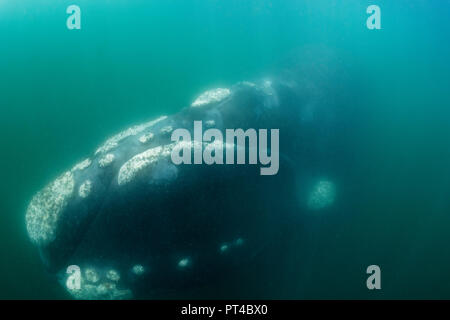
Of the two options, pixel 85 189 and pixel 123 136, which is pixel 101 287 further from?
pixel 123 136

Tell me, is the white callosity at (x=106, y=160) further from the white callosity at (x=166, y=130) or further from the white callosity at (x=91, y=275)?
the white callosity at (x=91, y=275)

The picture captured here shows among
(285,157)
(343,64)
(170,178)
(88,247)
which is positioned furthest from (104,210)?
(343,64)

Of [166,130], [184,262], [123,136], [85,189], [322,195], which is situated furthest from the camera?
[322,195]

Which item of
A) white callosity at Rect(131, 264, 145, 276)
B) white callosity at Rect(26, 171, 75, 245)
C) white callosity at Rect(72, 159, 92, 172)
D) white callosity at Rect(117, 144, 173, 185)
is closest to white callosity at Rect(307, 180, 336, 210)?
white callosity at Rect(117, 144, 173, 185)

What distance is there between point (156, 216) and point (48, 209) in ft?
9.56

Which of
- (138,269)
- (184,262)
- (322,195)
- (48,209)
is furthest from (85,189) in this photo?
(322,195)

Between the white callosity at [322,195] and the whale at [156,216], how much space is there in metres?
2.08

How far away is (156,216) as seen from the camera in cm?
738

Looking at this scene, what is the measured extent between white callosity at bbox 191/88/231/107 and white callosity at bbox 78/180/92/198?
3.60 meters

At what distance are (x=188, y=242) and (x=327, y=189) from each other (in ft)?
20.5

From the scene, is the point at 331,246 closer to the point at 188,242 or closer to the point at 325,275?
the point at 325,275

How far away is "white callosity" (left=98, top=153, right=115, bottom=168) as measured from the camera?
310 inches

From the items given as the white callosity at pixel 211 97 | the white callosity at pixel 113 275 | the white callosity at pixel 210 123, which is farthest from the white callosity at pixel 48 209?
the white callosity at pixel 211 97

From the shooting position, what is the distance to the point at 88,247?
7.53 m
